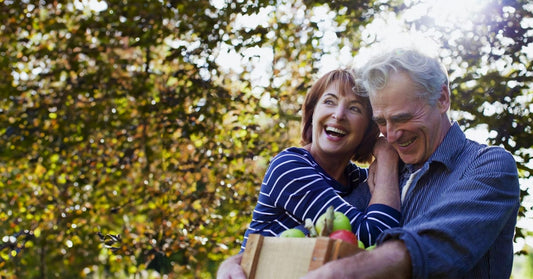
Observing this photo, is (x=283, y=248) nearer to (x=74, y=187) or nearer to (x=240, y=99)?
(x=240, y=99)

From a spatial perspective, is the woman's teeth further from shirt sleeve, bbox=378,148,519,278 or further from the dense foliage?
the dense foliage

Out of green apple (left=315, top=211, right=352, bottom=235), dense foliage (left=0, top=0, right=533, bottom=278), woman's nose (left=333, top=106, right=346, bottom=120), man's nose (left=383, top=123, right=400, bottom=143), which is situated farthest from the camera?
dense foliage (left=0, top=0, right=533, bottom=278)

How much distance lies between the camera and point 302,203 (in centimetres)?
237

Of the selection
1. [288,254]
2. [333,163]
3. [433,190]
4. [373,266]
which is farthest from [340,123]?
[373,266]

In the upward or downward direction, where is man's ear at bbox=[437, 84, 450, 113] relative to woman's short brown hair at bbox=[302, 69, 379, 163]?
upward

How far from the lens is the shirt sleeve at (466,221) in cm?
181

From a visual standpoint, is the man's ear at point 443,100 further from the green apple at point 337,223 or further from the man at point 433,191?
the green apple at point 337,223

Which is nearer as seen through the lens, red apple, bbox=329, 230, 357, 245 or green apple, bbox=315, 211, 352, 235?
red apple, bbox=329, 230, 357, 245

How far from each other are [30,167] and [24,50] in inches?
48.7

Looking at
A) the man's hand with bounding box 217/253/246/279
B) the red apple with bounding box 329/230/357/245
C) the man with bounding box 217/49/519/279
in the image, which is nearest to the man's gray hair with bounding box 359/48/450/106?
the man with bounding box 217/49/519/279

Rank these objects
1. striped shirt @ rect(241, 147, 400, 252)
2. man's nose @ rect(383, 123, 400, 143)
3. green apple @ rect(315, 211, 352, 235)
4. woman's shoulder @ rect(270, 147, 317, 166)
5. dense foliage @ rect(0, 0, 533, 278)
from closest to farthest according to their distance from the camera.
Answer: green apple @ rect(315, 211, 352, 235), striped shirt @ rect(241, 147, 400, 252), man's nose @ rect(383, 123, 400, 143), woman's shoulder @ rect(270, 147, 317, 166), dense foliage @ rect(0, 0, 533, 278)

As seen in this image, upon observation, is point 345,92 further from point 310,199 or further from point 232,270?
point 232,270

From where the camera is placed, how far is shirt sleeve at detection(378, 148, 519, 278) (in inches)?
71.3

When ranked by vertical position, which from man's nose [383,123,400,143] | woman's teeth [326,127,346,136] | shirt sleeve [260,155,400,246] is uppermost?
man's nose [383,123,400,143]
